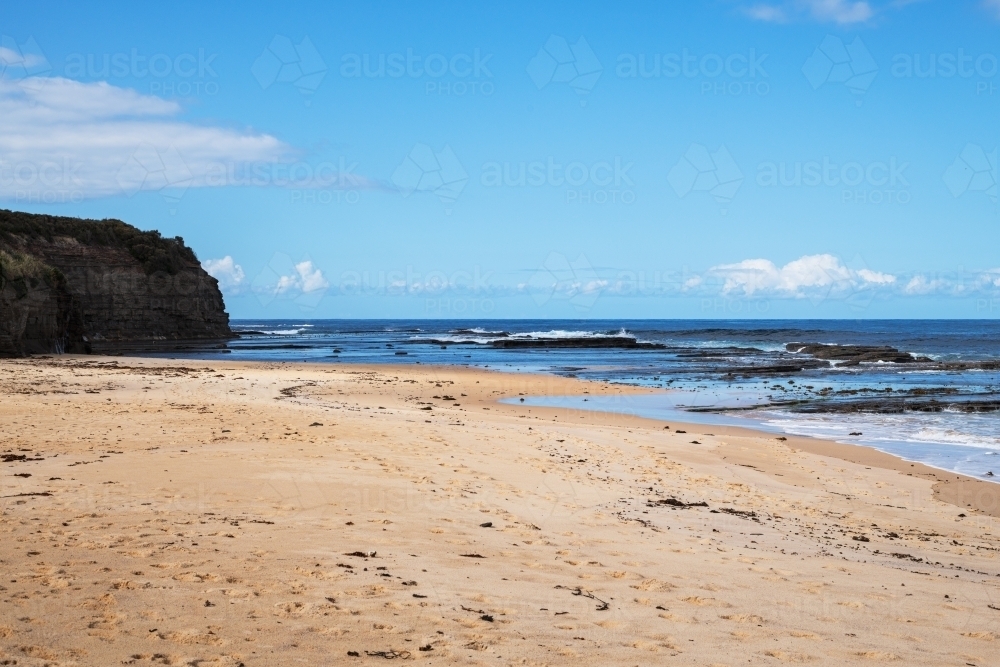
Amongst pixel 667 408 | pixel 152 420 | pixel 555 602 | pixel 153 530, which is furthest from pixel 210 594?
pixel 667 408

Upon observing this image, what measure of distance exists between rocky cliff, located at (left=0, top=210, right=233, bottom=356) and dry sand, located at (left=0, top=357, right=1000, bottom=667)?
33.0m

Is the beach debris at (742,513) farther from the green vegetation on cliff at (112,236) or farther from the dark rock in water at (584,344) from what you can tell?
the green vegetation on cliff at (112,236)

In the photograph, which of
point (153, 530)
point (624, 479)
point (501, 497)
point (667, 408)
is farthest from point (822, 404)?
point (153, 530)

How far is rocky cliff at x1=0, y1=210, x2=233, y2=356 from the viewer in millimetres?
53375

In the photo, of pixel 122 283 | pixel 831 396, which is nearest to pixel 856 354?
pixel 831 396

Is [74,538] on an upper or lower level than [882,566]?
upper

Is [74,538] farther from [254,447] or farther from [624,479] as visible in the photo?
[624,479]

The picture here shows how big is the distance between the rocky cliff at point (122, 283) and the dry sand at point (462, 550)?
Answer: 32969mm

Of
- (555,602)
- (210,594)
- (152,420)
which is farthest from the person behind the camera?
(152,420)

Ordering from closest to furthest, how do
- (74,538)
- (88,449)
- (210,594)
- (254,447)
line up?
(210,594), (74,538), (88,449), (254,447)

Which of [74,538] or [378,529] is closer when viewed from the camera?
[74,538]

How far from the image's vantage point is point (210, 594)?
5008mm

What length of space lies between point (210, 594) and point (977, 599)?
5.49m

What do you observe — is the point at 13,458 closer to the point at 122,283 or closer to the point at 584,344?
the point at 584,344
